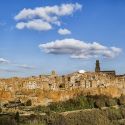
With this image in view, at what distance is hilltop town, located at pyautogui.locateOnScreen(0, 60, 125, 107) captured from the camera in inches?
981

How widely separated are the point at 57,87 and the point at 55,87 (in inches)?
8.1

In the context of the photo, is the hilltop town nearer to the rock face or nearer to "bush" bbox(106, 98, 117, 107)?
the rock face

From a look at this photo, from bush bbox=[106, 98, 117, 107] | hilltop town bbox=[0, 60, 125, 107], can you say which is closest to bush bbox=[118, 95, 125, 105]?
hilltop town bbox=[0, 60, 125, 107]

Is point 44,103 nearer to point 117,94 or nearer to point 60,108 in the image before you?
point 60,108

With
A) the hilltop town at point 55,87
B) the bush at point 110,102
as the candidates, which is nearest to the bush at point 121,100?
the hilltop town at point 55,87

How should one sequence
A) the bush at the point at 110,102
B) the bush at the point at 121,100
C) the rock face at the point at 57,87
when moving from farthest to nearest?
the bush at the point at 121,100, the bush at the point at 110,102, the rock face at the point at 57,87

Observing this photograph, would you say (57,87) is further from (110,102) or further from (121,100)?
(121,100)

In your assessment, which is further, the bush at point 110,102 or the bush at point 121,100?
the bush at point 121,100

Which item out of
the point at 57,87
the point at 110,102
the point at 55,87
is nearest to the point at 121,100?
the point at 110,102

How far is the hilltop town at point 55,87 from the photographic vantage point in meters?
24.9

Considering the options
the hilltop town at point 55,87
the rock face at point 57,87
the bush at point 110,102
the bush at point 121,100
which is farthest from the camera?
the bush at point 121,100

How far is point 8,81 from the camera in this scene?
25.4m

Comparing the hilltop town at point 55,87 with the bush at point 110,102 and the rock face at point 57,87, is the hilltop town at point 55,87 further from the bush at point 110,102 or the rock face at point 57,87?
the bush at point 110,102

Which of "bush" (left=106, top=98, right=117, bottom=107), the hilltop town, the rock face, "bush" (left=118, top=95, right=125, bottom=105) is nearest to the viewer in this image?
the hilltop town
